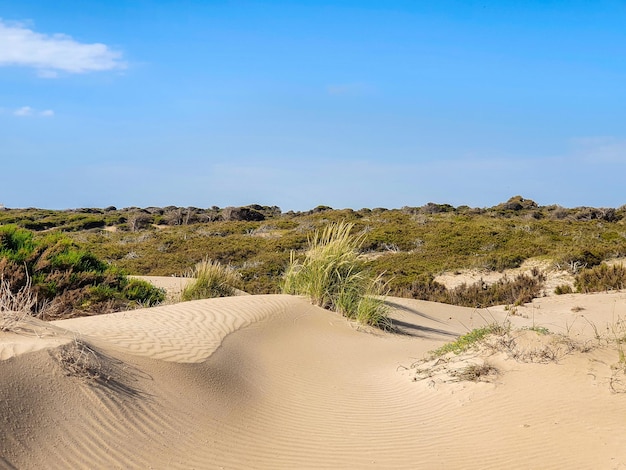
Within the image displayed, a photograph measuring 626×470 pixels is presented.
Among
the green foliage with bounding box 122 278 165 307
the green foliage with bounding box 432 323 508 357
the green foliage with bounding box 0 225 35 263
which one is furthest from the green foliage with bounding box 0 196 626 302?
the green foliage with bounding box 432 323 508 357

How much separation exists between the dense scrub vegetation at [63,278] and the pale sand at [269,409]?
10.1 feet

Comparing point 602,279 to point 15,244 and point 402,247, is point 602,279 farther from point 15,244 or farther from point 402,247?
point 15,244

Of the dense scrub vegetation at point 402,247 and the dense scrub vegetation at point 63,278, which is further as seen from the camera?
the dense scrub vegetation at point 402,247

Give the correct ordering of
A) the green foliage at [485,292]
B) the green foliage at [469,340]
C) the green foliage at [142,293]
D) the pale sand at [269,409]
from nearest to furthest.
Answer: the pale sand at [269,409], the green foliage at [469,340], the green foliage at [142,293], the green foliage at [485,292]

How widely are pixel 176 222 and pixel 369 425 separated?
38137 mm

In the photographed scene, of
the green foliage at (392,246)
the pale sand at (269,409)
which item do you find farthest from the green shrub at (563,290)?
the pale sand at (269,409)

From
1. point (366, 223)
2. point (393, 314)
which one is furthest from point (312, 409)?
point (366, 223)

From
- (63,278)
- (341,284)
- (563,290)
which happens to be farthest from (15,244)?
(563,290)

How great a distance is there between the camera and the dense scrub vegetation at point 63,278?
11.8 metres

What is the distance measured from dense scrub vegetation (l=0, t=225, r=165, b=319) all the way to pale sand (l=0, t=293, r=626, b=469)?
10.1 feet

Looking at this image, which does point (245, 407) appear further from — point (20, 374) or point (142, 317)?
point (142, 317)

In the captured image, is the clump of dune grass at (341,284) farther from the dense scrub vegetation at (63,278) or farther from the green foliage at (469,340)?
the green foliage at (469,340)

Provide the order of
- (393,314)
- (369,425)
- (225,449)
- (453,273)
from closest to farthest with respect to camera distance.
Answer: (225,449), (369,425), (393,314), (453,273)

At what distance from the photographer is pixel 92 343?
6.68 metres
